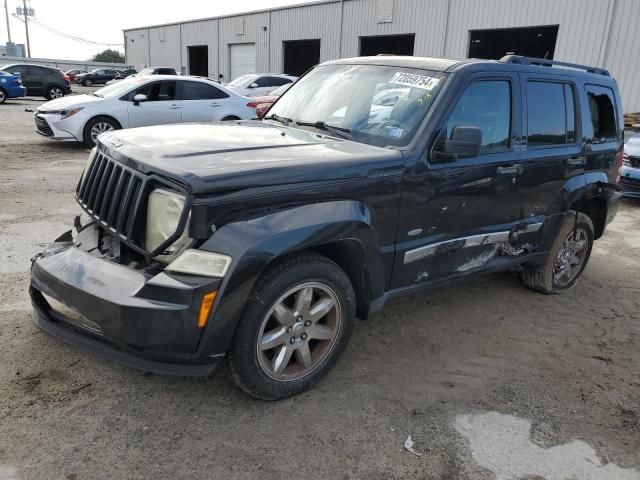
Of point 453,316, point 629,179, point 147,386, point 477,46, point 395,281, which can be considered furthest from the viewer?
point 477,46

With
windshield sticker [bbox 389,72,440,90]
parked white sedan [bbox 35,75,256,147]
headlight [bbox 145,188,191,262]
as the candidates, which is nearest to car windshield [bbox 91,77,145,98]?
parked white sedan [bbox 35,75,256,147]

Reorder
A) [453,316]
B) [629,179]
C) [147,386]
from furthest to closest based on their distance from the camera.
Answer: [629,179] → [453,316] → [147,386]

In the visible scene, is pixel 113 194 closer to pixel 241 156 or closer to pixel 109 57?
pixel 241 156

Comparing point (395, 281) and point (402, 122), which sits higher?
point (402, 122)

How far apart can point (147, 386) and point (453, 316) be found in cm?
253

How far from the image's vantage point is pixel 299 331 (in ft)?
10.0

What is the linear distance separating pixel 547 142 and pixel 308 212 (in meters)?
2.49

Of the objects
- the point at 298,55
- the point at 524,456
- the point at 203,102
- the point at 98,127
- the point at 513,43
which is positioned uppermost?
the point at 513,43

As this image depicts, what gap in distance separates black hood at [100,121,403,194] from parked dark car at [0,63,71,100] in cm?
2392

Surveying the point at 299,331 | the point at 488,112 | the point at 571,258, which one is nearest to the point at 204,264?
the point at 299,331

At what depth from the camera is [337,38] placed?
2566 centimetres

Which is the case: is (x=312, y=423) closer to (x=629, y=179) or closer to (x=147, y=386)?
(x=147, y=386)

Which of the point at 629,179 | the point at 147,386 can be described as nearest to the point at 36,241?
the point at 147,386

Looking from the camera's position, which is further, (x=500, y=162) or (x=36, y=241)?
(x=36, y=241)
